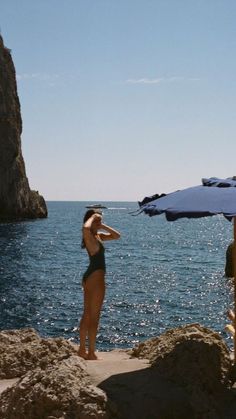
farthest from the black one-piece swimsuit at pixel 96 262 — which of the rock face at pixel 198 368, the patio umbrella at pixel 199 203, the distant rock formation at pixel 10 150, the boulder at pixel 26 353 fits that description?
the distant rock formation at pixel 10 150

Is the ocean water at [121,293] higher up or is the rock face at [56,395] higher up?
the rock face at [56,395]

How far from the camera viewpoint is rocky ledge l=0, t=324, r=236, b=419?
5.96 m

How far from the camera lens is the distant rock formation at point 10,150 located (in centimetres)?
7575

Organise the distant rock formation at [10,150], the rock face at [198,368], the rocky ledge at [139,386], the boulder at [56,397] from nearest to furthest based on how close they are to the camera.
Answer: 1. the boulder at [56,397]
2. the rocky ledge at [139,386]
3. the rock face at [198,368]
4. the distant rock formation at [10,150]

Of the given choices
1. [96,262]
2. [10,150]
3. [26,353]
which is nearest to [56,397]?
[26,353]

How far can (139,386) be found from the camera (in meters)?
6.46

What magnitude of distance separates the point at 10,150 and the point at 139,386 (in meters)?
72.3

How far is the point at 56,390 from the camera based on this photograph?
602 centimetres

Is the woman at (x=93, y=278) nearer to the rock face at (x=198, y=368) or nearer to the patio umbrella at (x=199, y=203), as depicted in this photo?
the patio umbrella at (x=199, y=203)

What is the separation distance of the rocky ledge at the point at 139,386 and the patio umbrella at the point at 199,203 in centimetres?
131

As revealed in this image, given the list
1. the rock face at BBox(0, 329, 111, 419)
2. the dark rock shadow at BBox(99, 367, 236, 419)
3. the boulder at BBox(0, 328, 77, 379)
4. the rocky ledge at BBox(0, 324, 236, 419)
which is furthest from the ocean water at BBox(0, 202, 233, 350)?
the rock face at BBox(0, 329, 111, 419)

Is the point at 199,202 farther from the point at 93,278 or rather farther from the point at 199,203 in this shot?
the point at 93,278

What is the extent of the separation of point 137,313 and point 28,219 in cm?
7198

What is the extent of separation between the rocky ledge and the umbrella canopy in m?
1.55
